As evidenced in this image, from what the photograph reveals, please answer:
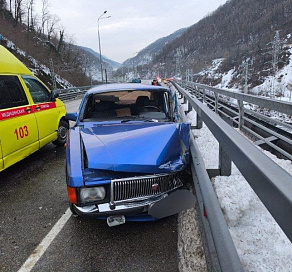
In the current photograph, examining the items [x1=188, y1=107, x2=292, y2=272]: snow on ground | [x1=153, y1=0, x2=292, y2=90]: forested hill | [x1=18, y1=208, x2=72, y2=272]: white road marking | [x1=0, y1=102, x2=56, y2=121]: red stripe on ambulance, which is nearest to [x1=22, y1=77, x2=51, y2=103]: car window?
Result: [x1=0, y1=102, x2=56, y2=121]: red stripe on ambulance

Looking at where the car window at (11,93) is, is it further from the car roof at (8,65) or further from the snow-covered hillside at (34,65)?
the snow-covered hillside at (34,65)

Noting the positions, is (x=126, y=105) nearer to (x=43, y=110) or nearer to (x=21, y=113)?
(x=21, y=113)

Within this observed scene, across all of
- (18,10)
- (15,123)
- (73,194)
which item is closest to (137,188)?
(73,194)

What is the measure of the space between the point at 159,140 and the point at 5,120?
9.18 feet

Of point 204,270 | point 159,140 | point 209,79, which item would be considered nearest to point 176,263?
point 204,270

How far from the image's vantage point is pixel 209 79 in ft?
405

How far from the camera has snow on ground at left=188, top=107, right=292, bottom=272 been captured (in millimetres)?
Answer: 1862

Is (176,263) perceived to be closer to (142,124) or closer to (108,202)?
(108,202)

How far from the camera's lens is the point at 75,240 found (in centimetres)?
317

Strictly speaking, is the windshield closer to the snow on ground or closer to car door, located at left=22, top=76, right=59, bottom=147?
car door, located at left=22, top=76, right=59, bottom=147

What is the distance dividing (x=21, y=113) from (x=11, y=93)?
1.30 ft

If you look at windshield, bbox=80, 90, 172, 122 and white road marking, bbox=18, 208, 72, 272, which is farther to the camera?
windshield, bbox=80, 90, 172, 122

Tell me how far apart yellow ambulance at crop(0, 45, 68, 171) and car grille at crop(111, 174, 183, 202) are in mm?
2547

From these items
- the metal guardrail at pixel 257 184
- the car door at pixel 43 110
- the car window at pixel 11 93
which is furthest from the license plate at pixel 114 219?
the car door at pixel 43 110
